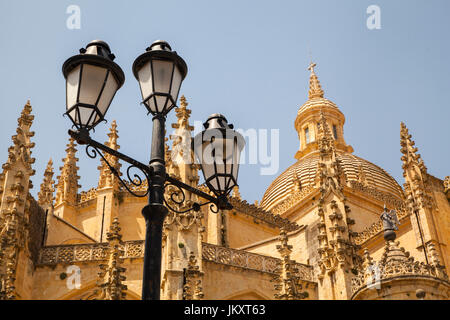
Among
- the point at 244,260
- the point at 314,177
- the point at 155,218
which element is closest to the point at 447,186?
the point at 244,260

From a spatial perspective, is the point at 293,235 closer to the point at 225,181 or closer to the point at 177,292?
the point at 177,292

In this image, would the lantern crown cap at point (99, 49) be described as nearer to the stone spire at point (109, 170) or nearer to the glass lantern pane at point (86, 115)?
the glass lantern pane at point (86, 115)

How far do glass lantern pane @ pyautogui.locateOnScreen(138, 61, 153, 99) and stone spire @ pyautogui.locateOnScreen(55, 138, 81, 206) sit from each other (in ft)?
76.4

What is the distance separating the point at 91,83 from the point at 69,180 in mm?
24698

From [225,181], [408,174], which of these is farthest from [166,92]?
[408,174]

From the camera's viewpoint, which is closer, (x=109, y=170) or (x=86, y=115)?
(x=86, y=115)

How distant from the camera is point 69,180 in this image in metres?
31.8

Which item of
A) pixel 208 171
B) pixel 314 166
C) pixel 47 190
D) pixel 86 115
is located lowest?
pixel 208 171

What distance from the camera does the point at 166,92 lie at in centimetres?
827

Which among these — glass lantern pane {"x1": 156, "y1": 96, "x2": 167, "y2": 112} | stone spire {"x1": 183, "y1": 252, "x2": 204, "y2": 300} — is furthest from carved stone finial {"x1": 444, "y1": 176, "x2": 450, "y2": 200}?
glass lantern pane {"x1": 156, "y1": 96, "x2": 167, "y2": 112}

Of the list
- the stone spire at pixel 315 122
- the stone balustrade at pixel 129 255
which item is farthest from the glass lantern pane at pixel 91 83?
the stone spire at pixel 315 122

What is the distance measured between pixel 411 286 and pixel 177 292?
7.38 m

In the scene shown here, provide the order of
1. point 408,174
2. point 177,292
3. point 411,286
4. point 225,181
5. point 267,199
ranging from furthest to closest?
1. point 267,199
2. point 408,174
3. point 177,292
4. point 411,286
5. point 225,181

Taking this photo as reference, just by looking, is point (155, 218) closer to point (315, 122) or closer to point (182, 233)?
point (182, 233)
